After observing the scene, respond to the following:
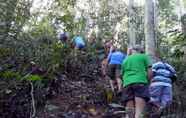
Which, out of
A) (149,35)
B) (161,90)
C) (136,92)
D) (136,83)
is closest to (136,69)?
(136,83)

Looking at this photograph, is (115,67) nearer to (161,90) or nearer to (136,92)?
(161,90)

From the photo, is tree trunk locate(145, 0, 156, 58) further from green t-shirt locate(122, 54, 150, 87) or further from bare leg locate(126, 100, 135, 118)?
bare leg locate(126, 100, 135, 118)

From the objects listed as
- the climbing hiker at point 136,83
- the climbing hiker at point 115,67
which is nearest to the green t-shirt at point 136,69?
the climbing hiker at point 136,83

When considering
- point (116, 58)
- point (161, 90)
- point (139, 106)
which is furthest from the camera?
point (116, 58)

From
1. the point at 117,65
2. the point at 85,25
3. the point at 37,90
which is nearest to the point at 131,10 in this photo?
the point at 85,25

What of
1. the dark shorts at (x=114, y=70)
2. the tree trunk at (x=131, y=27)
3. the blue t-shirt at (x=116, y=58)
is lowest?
the dark shorts at (x=114, y=70)

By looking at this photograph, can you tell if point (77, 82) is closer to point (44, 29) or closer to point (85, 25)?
point (44, 29)

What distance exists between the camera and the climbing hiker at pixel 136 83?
7.30m

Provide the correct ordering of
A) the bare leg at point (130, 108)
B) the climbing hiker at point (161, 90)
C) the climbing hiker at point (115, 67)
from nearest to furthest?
the bare leg at point (130, 108) → the climbing hiker at point (161, 90) → the climbing hiker at point (115, 67)

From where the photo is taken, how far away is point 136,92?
732 cm

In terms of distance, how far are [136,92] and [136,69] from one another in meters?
0.38

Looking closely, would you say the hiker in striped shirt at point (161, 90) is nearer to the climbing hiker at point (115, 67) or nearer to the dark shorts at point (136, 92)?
the dark shorts at point (136, 92)

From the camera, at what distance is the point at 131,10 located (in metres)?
20.1

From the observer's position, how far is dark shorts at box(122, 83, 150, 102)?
730 cm
